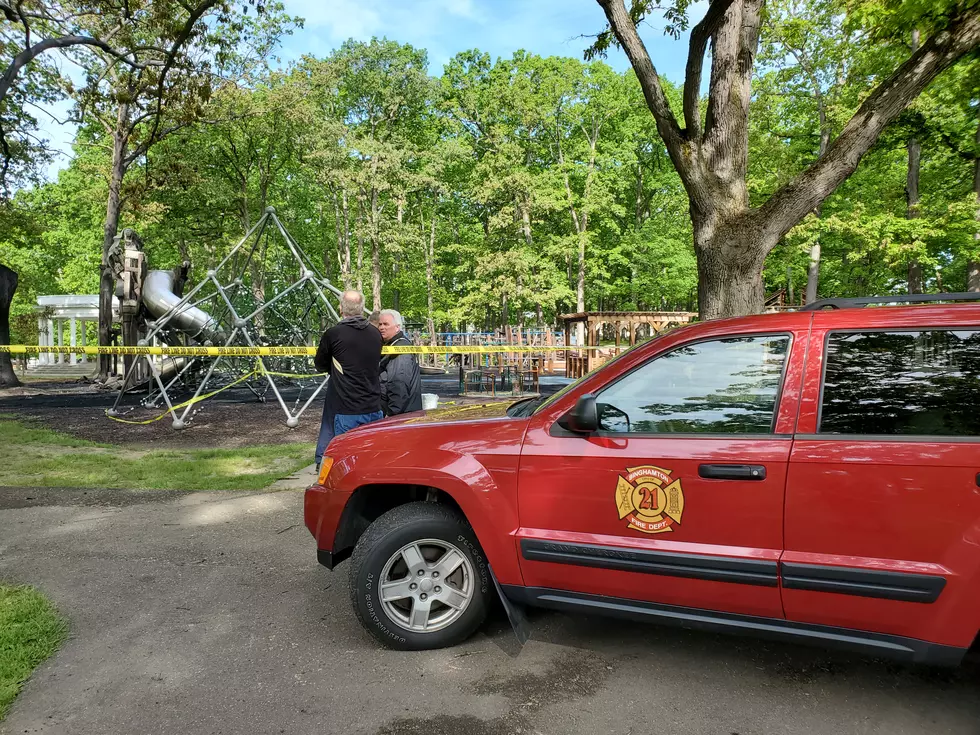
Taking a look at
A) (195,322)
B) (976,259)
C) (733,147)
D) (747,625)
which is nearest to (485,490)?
(747,625)

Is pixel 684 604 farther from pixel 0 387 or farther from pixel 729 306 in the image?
pixel 0 387

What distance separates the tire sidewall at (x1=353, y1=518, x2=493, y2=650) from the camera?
3100 millimetres

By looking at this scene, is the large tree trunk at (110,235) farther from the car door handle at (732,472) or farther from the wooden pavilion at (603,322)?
the car door handle at (732,472)

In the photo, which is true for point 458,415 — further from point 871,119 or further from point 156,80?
point 156,80

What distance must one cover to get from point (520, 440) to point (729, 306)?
3.78 meters

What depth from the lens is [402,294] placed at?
4222 cm

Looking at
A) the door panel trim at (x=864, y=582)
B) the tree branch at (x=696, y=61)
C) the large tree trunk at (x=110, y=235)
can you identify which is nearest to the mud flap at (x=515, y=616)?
the door panel trim at (x=864, y=582)

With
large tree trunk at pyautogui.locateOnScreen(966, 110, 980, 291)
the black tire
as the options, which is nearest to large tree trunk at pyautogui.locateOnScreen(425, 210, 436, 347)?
large tree trunk at pyautogui.locateOnScreen(966, 110, 980, 291)

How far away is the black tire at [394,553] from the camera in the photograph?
3102mm

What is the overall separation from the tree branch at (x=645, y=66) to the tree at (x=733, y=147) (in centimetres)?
1

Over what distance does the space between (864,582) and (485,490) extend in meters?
1.61

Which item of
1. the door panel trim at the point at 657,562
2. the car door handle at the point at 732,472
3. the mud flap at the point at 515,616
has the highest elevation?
the car door handle at the point at 732,472

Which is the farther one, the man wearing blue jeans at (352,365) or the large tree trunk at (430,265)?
the large tree trunk at (430,265)

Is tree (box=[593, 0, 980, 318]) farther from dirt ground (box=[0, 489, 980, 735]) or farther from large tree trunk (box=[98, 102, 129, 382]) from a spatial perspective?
large tree trunk (box=[98, 102, 129, 382])
